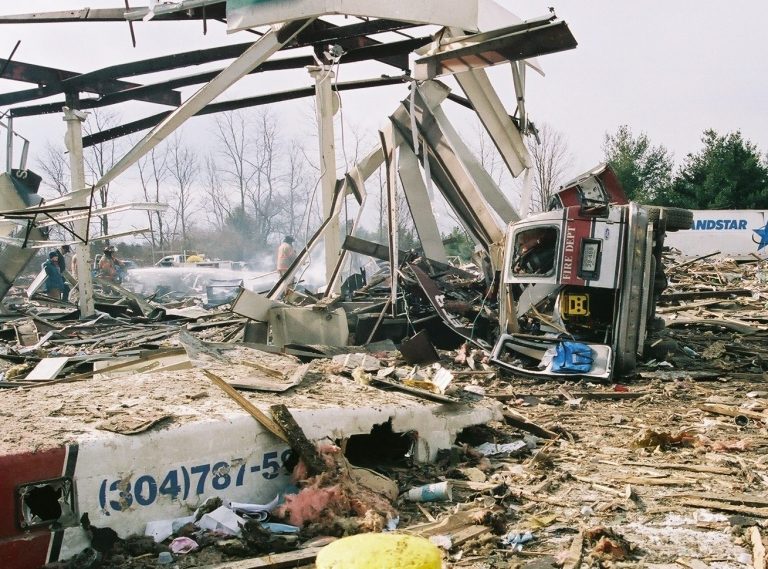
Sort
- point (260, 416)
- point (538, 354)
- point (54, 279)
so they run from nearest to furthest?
point (260, 416) < point (538, 354) < point (54, 279)

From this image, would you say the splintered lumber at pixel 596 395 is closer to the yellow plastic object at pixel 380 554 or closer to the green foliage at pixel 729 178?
the yellow plastic object at pixel 380 554

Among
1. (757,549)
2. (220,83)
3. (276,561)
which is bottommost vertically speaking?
(276,561)

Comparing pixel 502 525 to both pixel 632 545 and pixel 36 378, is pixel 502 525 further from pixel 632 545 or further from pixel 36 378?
pixel 36 378

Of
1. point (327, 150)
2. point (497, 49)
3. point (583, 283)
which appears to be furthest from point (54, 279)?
point (583, 283)

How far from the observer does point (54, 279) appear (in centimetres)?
1962

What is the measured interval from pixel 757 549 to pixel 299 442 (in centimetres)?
279

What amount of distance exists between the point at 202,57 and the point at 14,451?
12971 mm

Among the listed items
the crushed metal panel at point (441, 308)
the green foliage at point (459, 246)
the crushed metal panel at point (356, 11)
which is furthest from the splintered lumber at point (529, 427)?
the green foliage at point (459, 246)

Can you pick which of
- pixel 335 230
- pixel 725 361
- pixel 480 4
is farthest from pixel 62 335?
pixel 725 361

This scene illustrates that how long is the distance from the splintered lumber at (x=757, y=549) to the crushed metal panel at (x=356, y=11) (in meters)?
9.75

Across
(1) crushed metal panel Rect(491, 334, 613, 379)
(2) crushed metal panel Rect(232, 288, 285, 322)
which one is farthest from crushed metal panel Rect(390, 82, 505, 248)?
(2) crushed metal panel Rect(232, 288, 285, 322)

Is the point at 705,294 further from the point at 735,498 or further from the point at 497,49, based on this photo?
the point at 735,498

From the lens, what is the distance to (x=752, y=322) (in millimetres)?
14047

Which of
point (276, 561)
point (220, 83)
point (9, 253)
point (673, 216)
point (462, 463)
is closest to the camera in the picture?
point (276, 561)
